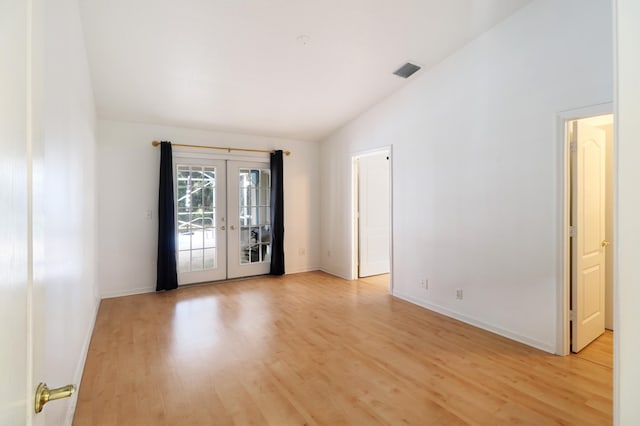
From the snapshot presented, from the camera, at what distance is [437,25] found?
324 centimetres

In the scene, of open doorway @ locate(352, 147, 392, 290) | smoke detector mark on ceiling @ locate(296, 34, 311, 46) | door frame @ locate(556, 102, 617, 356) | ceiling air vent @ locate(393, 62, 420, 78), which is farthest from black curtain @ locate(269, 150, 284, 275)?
door frame @ locate(556, 102, 617, 356)

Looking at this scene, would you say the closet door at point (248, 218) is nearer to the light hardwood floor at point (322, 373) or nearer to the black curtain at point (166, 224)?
the black curtain at point (166, 224)

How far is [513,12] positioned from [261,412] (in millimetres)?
4051

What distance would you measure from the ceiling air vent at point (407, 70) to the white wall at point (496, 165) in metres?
0.18

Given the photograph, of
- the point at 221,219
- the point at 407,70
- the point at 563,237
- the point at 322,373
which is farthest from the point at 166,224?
the point at 563,237

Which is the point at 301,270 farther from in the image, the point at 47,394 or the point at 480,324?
the point at 47,394

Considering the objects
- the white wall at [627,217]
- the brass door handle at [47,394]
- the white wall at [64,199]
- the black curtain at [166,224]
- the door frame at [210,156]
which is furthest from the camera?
the door frame at [210,156]

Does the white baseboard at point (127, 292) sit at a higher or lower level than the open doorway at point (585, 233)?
lower

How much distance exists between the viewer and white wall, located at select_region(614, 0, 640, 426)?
786 millimetres

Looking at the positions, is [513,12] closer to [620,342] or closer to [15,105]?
[620,342]

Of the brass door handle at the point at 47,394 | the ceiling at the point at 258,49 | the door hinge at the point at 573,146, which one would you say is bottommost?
the brass door handle at the point at 47,394

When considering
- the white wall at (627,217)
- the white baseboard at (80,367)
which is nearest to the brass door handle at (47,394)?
the white wall at (627,217)

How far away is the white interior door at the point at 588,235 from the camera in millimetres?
2900

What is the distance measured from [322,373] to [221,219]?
137 inches
